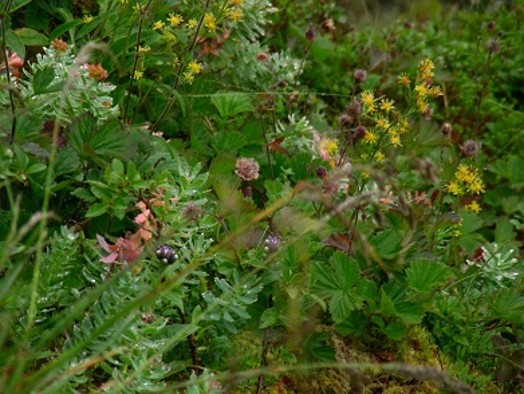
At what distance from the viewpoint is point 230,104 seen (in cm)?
305

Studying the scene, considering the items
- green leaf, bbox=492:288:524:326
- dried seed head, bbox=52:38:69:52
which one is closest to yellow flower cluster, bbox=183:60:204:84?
dried seed head, bbox=52:38:69:52

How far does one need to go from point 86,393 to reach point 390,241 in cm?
92

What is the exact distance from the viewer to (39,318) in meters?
2.06

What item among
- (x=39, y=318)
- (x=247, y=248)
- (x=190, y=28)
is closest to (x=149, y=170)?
(x=247, y=248)

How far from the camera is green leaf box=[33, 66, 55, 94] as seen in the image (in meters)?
2.34

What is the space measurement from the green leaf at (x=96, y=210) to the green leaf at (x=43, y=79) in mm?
334

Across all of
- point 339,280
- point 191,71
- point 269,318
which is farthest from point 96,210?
point 191,71

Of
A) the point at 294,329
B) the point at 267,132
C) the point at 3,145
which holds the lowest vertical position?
the point at 267,132

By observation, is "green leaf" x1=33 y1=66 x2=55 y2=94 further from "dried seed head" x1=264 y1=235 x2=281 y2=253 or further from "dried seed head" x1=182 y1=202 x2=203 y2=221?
"dried seed head" x1=264 y1=235 x2=281 y2=253

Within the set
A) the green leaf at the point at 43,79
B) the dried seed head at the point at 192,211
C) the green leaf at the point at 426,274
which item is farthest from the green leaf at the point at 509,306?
the green leaf at the point at 43,79

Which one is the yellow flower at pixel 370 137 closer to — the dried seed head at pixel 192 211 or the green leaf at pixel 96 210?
the dried seed head at pixel 192 211

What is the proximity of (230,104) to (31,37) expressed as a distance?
0.67 meters

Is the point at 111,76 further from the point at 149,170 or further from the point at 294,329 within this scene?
the point at 294,329

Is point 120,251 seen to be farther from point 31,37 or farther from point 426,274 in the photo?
point 31,37
